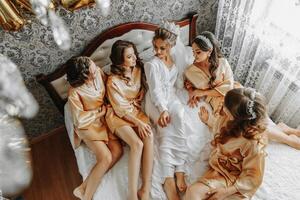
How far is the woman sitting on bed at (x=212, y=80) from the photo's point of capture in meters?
1.85

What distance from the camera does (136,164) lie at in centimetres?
174

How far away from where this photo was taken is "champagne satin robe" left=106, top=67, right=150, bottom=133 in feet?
6.21

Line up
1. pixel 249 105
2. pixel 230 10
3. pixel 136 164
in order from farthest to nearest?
pixel 230 10 < pixel 136 164 < pixel 249 105

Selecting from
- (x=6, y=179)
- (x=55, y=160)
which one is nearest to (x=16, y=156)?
(x=6, y=179)

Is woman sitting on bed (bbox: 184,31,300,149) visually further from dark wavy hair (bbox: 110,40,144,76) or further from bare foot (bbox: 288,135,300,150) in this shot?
dark wavy hair (bbox: 110,40,144,76)

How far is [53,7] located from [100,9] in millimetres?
313

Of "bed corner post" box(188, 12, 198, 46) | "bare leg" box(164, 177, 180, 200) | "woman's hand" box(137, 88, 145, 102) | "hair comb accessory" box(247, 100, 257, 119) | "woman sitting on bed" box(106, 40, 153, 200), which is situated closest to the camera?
"hair comb accessory" box(247, 100, 257, 119)

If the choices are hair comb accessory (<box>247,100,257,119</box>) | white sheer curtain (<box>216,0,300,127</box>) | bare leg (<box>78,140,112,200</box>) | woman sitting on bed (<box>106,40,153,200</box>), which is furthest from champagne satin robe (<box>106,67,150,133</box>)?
white sheer curtain (<box>216,0,300,127</box>)

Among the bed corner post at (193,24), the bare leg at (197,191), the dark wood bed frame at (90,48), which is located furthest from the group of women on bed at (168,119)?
the bed corner post at (193,24)

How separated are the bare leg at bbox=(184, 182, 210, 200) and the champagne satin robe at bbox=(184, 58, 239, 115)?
519 mm

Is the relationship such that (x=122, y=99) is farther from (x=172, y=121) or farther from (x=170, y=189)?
(x=170, y=189)

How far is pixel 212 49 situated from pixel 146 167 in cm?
77

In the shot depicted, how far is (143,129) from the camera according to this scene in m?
1.84

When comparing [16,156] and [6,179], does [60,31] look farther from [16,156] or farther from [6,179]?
[6,179]
